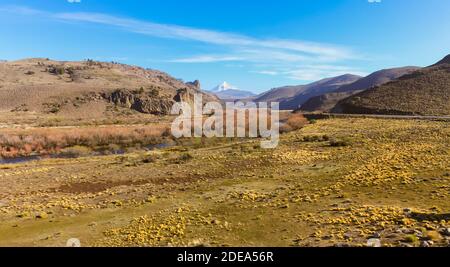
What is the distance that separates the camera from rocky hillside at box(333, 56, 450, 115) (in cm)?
8294

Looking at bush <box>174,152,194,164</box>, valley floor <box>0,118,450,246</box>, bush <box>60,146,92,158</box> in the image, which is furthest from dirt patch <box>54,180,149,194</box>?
bush <box>60,146,92,158</box>

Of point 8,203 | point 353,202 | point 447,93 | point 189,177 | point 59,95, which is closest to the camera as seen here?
point 353,202

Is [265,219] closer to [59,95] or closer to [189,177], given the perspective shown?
[189,177]

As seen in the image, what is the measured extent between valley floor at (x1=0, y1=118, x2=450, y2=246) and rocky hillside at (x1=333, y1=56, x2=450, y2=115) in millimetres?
49075

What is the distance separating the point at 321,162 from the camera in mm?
32969

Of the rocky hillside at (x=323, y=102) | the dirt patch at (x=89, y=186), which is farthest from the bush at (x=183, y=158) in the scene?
the rocky hillside at (x=323, y=102)

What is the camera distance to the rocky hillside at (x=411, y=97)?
82.9m

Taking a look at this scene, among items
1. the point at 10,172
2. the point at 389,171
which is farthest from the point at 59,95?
the point at 389,171

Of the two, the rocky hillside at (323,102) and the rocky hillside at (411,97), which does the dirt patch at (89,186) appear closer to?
the rocky hillside at (411,97)

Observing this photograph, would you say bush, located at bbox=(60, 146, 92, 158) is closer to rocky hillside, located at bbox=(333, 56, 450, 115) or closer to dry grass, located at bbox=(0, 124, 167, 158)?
dry grass, located at bbox=(0, 124, 167, 158)

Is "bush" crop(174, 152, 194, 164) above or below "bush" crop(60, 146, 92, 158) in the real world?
above

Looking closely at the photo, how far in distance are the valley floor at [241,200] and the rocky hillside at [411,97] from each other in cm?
4908

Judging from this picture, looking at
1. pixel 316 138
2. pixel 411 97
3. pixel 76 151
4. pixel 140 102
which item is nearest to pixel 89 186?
pixel 76 151
